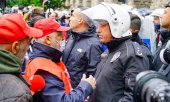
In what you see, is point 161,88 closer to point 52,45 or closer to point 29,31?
point 29,31

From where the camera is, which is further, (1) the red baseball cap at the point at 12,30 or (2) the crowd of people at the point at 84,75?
(2) the crowd of people at the point at 84,75

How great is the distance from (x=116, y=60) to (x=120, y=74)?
135mm

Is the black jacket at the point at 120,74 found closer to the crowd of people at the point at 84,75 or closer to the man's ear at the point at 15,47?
the crowd of people at the point at 84,75

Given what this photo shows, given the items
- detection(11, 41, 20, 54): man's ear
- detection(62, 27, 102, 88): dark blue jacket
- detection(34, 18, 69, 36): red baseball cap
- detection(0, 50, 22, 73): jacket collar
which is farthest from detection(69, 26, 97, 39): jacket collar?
detection(0, 50, 22, 73): jacket collar

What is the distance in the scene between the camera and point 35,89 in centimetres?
327

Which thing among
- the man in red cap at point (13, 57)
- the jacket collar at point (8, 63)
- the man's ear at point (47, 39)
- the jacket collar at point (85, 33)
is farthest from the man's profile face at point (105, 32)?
Result: the jacket collar at point (85, 33)

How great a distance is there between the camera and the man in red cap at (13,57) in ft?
7.97

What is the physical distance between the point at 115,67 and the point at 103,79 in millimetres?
159

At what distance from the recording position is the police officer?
137 inches

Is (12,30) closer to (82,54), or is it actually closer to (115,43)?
(115,43)

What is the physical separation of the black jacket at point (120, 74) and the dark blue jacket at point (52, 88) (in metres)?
0.15

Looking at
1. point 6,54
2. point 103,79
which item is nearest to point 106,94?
point 103,79

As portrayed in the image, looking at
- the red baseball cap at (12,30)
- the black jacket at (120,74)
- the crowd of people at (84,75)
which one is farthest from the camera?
the black jacket at (120,74)

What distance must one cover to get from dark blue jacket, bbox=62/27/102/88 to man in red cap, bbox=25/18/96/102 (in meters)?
1.47
